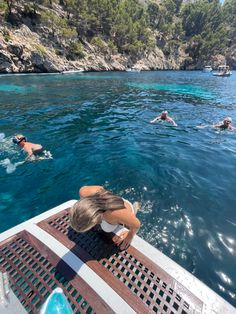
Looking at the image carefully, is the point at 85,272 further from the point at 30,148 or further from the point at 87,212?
the point at 30,148

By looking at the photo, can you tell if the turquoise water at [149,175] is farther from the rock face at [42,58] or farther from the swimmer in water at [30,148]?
the rock face at [42,58]

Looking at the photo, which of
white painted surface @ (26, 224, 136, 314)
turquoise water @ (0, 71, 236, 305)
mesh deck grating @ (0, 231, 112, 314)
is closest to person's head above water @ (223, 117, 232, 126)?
turquoise water @ (0, 71, 236, 305)

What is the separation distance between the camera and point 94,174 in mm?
6363

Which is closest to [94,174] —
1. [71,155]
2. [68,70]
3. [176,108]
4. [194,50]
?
[71,155]

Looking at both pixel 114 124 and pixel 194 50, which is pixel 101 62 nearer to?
pixel 114 124

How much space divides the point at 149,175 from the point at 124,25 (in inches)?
2930

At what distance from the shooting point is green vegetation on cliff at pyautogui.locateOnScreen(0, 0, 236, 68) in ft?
153

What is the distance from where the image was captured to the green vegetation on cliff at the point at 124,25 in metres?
46.6

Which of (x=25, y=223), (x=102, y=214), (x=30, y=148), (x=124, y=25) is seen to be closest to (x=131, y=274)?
(x=102, y=214)

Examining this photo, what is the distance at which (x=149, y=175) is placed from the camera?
6355 millimetres

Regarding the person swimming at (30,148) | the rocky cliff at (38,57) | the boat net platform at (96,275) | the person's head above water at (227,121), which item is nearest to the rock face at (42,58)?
the rocky cliff at (38,57)

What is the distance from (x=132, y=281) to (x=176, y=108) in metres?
14.8

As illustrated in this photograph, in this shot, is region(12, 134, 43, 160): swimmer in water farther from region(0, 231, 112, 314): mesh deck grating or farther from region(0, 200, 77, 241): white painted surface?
region(0, 231, 112, 314): mesh deck grating

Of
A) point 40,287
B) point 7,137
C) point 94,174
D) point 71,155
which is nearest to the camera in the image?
point 40,287
